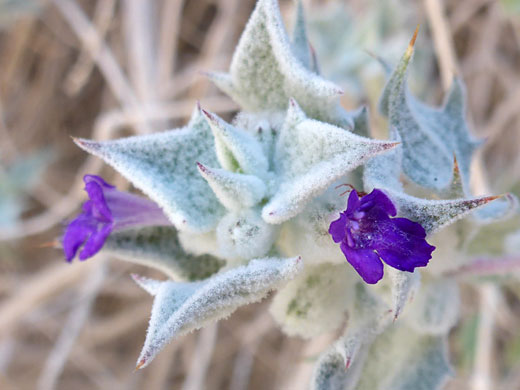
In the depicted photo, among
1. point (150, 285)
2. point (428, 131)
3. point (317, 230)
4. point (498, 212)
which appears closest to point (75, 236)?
point (150, 285)

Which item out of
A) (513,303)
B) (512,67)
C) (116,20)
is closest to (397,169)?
(513,303)

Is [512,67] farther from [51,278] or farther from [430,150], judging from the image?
[51,278]

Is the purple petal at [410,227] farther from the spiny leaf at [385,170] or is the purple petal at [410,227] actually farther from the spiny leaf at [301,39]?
the spiny leaf at [301,39]

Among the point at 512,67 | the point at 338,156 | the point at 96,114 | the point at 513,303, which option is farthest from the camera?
the point at 96,114

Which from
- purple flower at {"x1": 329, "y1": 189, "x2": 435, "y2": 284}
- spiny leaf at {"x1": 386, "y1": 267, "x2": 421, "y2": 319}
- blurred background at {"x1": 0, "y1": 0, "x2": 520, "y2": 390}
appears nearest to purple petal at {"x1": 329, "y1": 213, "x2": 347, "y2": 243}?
purple flower at {"x1": 329, "y1": 189, "x2": 435, "y2": 284}

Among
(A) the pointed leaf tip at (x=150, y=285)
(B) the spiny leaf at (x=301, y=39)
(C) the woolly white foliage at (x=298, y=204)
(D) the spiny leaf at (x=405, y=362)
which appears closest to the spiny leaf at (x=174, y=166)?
(C) the woolly white foliage at (x=298, y=204)

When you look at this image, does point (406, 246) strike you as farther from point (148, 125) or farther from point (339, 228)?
point (148, 125)
